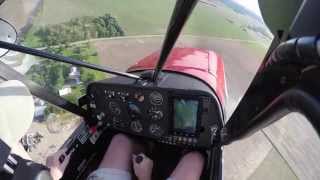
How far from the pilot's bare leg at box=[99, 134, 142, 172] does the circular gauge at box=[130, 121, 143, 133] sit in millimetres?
42

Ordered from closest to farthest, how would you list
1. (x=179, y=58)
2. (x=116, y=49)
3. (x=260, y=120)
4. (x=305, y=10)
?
(x=305, y=10) < (x=260, y=120) < (x=179, y=58) < (x=116, y=49)

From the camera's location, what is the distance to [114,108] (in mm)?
1384

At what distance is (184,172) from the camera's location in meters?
1.22

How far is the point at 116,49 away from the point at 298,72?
204cm

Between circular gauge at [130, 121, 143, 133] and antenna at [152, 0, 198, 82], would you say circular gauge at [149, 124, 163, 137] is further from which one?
antenna at [152, 0, 198, 82]

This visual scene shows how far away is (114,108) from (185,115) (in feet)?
0.80

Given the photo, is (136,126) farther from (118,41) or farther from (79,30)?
(79,30)

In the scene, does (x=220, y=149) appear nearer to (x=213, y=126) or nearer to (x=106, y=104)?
(x=213, y=126)

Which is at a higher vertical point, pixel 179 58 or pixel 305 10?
pixel 305 10

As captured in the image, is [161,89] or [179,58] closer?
[161,89]

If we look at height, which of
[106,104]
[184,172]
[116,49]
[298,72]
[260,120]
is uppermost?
[298,72]

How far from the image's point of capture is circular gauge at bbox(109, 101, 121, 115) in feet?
4.51

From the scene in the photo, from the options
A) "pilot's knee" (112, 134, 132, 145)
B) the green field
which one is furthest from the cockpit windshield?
"pilot's knee" (112, 134, 132, 145)

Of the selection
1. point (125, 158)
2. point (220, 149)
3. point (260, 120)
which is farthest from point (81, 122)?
point (260, 120)
